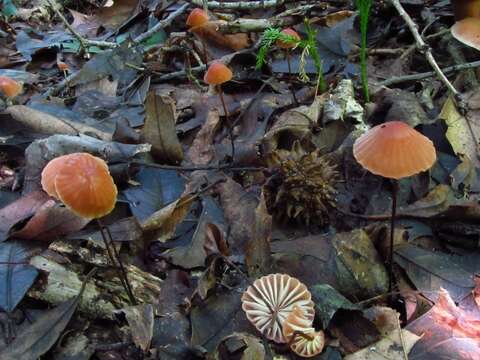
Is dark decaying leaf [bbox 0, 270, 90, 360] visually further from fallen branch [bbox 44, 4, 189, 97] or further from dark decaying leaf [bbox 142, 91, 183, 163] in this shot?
fallen branch [bbox 44, 4, 189, 97]

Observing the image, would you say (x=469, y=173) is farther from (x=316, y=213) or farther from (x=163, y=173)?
(x=163, y=173)

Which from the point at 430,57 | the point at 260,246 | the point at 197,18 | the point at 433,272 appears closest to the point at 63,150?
the point at 260,246

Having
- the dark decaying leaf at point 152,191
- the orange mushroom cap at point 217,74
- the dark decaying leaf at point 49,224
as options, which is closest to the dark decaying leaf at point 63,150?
the dark decaying leaf at point 152,191

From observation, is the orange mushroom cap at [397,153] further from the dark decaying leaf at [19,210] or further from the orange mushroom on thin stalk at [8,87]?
the orange mushroom on thin stalk at [8,87]

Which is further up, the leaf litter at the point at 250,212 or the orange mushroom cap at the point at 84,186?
the orange mushroom cap at the point at 84,186

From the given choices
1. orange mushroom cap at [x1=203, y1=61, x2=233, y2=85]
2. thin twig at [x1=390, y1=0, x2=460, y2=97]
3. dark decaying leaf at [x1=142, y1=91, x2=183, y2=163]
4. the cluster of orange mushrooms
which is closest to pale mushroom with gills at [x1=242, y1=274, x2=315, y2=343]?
the cluster of orange mushrooms
